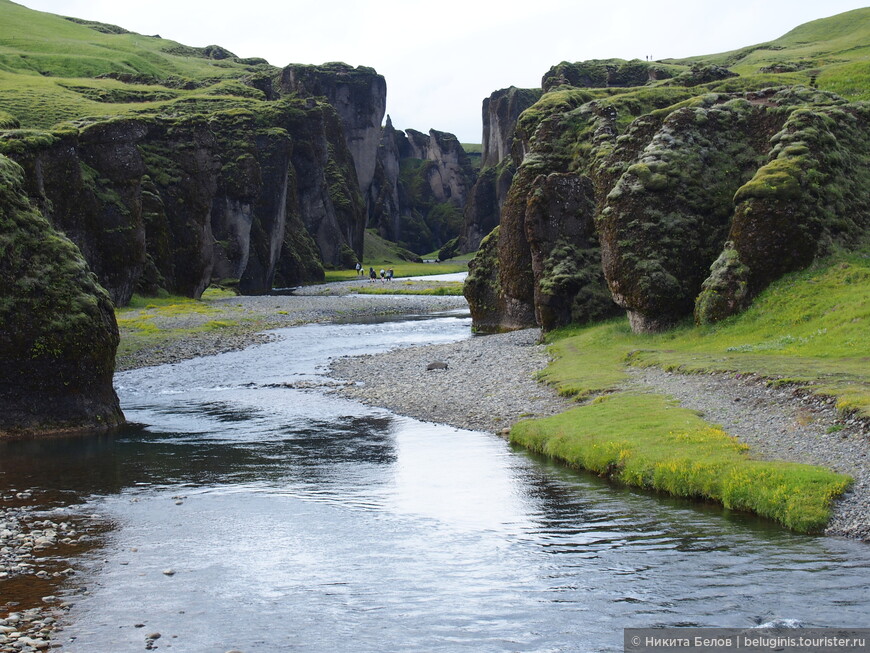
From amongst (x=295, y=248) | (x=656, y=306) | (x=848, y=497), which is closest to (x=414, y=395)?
(x=656, y=306)

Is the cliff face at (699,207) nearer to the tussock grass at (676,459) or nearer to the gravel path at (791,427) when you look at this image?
the gravel path at (791,427)

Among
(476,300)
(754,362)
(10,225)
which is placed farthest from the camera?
(476,300)

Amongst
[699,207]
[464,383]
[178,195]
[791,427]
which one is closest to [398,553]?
[791,427]

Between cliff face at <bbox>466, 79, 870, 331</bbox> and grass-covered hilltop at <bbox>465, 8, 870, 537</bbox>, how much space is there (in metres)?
0.10

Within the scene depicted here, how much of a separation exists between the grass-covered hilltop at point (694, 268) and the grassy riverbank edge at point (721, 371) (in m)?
0.07

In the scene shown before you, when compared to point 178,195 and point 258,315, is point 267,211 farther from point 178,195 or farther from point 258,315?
point 258,315

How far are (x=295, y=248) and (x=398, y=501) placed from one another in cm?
15300

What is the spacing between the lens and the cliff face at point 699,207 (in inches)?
1695

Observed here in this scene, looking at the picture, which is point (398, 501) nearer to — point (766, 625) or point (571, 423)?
point (571, 423)

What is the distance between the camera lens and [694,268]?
47.0 m

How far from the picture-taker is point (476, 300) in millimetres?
73125

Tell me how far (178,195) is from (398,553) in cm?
10306

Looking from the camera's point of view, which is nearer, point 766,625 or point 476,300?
point 766,625

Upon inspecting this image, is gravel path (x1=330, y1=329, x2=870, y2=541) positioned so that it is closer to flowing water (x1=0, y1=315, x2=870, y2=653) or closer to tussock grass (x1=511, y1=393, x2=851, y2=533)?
tussock grass (x1=511, y1=393, x2=851, y2=533)
